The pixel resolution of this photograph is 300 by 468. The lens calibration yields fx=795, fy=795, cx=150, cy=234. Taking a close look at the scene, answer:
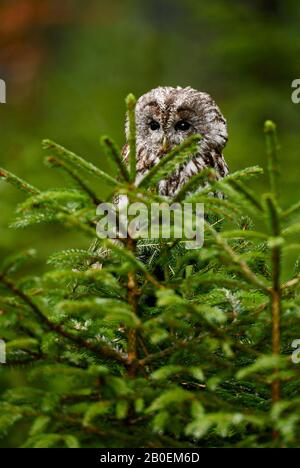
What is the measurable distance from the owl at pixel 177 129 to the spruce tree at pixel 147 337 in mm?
1766

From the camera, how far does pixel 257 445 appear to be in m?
A: 1.64

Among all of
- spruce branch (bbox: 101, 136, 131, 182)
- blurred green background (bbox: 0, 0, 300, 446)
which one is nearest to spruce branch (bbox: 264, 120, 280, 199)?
spruce branch (bbox: 101, 136, 131, 182)

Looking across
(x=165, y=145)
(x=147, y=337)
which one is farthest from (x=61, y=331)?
(x=165, y=145)

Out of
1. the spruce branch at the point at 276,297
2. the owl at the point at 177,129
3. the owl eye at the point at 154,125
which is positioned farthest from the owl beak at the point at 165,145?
the spruce branch at the point at 276,297

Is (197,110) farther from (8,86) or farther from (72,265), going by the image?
(8,86)

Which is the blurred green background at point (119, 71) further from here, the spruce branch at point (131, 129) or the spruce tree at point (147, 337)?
the spruce branch at point (131, 129)

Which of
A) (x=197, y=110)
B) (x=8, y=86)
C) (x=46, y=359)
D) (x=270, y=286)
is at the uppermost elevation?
(x=8, y=86)

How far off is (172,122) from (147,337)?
189cm

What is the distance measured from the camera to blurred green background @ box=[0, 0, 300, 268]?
590 cm

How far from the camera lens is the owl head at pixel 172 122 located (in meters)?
3.69

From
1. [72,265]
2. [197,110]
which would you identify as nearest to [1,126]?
[197,110]

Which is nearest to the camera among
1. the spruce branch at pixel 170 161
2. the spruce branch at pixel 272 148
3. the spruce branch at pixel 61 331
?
the spruce branch at pixel 272 148

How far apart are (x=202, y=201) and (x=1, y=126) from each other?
6.10m

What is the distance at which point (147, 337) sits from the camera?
1959 millimetres
